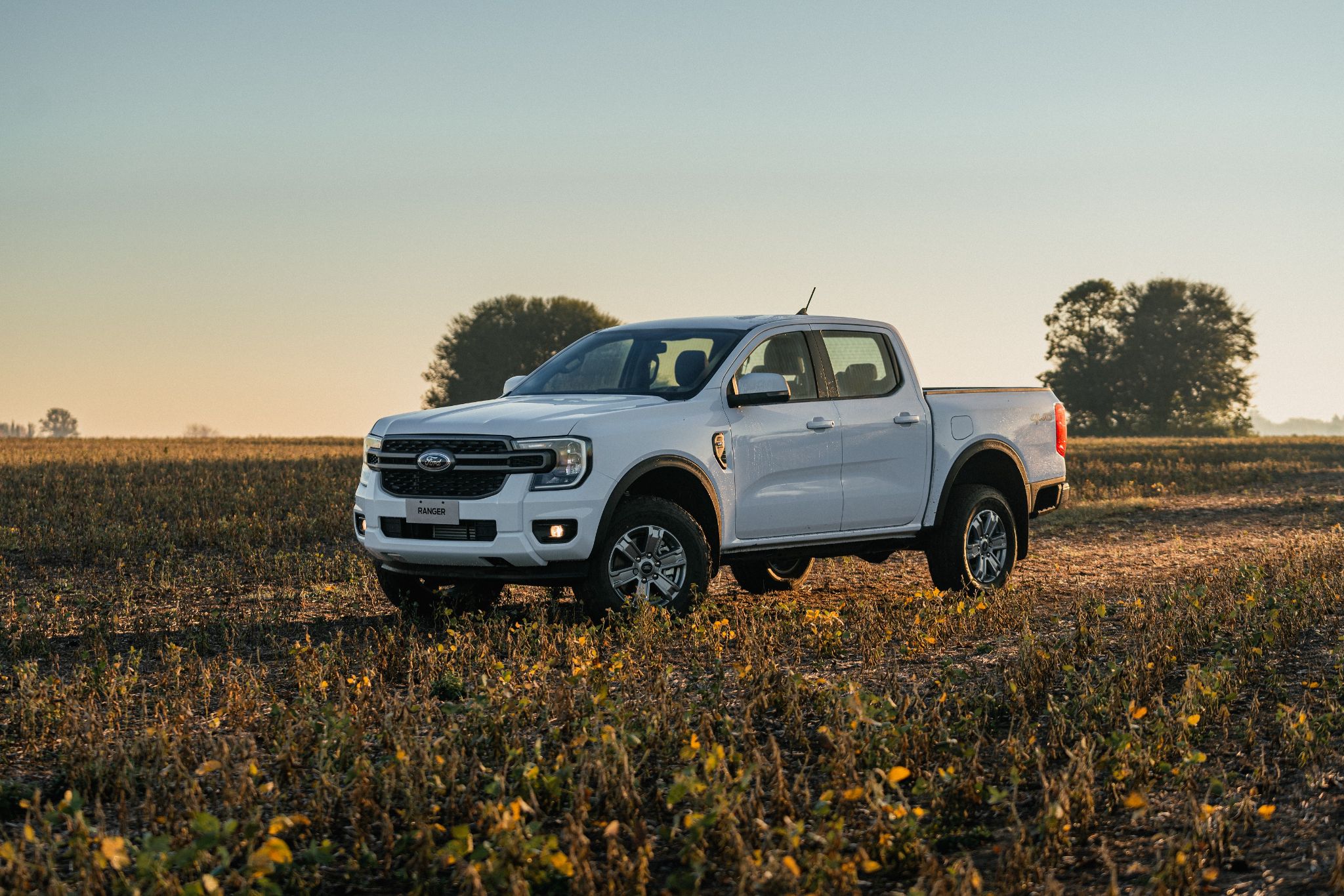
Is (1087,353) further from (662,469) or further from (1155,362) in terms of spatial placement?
(662,469)

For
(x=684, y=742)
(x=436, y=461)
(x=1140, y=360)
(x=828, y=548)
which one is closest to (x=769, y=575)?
(x=828, y=548)

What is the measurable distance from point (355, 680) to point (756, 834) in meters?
2.74

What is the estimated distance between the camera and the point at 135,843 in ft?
15.3

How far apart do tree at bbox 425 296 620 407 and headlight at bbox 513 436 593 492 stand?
6783cm

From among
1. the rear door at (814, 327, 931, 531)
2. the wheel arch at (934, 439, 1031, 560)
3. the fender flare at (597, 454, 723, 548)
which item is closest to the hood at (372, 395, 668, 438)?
the fender flare at (597, 454, 723, 548)

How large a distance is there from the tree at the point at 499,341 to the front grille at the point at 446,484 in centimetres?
6724

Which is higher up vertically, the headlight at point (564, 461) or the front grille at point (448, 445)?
the front grille at point (448, 445)

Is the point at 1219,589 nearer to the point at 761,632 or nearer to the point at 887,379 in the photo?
the point at 887,379

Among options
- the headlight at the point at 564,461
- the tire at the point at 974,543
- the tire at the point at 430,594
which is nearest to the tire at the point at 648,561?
the headlight at the point at 564,461

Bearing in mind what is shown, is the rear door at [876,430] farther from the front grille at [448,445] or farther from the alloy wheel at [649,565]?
the front grille at [448,445]

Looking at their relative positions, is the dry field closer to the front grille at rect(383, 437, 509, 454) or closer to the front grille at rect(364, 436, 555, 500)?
the front grille at rect(364, 436, 555, 500)

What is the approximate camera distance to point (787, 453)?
935cm

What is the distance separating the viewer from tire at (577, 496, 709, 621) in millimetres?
8469

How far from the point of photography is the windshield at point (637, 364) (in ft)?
30.6
